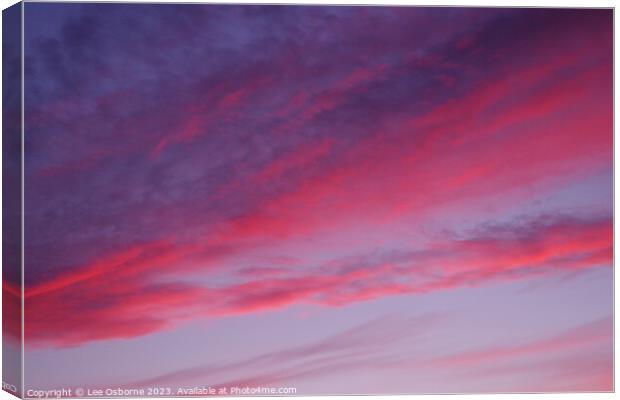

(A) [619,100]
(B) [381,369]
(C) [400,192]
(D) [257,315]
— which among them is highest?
(A) [619,100]

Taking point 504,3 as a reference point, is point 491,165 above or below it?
below

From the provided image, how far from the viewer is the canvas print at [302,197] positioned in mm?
6039

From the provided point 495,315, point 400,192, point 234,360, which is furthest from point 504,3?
point 234,360

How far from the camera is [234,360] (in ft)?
20.0

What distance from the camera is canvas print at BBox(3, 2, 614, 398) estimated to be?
604 centimetres

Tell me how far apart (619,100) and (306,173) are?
2099 mm

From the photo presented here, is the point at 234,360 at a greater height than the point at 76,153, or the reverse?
the point at 76,153

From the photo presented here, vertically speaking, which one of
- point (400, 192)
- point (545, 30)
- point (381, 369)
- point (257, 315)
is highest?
point (545, 30)

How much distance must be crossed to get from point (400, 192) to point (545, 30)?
1.41 metres

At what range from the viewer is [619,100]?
20.4 ft

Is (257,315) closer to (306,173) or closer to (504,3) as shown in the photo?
(306,173)

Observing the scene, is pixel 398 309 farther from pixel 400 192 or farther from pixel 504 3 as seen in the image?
pixel 504 3

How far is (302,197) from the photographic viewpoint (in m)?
6.12

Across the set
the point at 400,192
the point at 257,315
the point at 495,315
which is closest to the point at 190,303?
the point at 257,315
